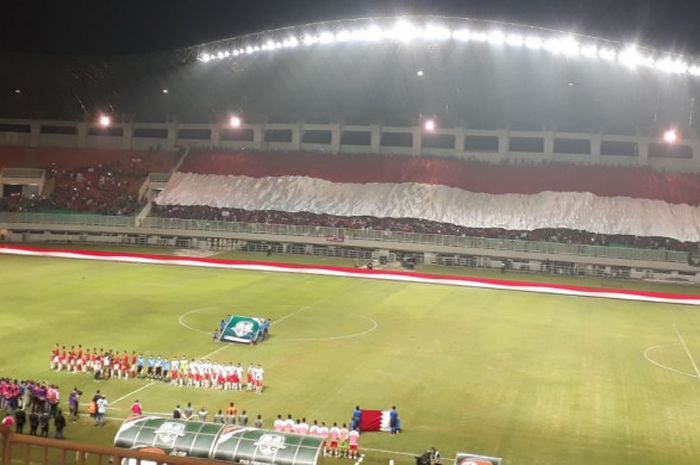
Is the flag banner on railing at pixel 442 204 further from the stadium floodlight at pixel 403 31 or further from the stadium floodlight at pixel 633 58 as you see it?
the stadium floodlight at pixel 403 31

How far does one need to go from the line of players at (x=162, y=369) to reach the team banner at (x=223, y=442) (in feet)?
30.8

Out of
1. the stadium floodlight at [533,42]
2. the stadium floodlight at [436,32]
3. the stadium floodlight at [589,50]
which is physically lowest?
the stadium floodlight at [589,50]

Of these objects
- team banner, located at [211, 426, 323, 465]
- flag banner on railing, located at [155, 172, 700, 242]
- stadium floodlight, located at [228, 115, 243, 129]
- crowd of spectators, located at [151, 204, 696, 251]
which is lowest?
team banner, located at [211, 426, 323, 465]

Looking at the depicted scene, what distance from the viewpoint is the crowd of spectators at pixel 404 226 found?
66.2 metres

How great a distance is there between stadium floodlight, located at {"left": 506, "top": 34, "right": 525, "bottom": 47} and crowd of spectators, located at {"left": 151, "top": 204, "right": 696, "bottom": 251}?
17.4m

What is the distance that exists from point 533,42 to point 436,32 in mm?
7880

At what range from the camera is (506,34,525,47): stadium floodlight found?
6025cm

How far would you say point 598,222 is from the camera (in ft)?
224

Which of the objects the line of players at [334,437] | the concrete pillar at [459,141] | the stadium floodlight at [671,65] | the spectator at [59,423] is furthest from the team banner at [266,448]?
the concrete pillar at [459,141]

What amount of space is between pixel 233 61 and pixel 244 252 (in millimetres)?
18878

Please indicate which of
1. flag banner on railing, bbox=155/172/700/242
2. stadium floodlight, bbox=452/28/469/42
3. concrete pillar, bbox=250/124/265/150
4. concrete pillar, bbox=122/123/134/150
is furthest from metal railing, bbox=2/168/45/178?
stadium floodlight, bbox=452/28/469/42

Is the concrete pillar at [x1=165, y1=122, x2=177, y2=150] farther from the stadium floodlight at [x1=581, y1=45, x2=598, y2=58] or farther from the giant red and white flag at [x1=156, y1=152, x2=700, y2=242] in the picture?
the stadium floodlight at [x1=581, y1=45, x2=598, y2=58]

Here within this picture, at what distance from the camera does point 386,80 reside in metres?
75.1

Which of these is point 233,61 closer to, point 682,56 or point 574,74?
point 574,74
